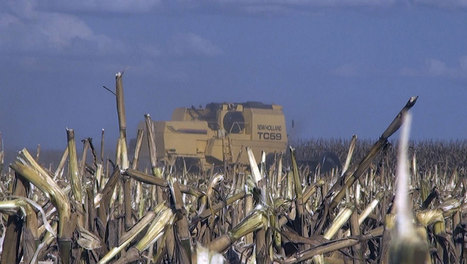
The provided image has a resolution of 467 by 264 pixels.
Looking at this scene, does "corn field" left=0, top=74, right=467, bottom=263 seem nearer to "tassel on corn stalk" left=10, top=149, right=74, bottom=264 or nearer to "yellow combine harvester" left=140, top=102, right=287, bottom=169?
"tassel on corn stalk" left=10, top=149, right=74, bottom=264

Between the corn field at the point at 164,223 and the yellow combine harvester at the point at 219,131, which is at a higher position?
the corn field at the point at 164,223

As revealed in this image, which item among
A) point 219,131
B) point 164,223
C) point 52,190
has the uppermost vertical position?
point 52,190

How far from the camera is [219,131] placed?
26984 millimetres

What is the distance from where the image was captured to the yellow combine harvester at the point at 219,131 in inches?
1038

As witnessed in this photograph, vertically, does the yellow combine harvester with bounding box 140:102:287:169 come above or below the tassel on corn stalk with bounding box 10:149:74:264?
below

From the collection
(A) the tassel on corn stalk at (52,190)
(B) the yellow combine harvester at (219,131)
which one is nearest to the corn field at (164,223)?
(A) the tassel on corn stalk at (52,190)

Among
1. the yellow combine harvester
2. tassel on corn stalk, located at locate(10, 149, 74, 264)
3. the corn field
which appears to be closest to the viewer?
tassel on corn stalk, located at locate(10, 149, 74, 264)

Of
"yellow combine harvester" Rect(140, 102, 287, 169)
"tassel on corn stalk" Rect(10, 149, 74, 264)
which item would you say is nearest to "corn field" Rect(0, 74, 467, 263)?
"tassel on corn stalk" Rect(10, 149, 74, 264)

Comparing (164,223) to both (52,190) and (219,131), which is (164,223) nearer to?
(52,190)

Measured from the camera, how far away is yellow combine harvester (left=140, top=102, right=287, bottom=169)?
26359 millimetres

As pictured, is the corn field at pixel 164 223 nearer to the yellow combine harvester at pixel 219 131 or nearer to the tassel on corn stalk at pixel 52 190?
the tassel on corn stalk at pixel 52 190

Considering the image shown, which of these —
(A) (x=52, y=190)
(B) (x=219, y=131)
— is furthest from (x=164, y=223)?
(B) (x=219, y=131)

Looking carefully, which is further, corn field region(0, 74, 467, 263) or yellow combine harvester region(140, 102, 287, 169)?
yellow combine harvester region(140, 102, 287, 169)

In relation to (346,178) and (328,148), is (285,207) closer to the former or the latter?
(346,178)
